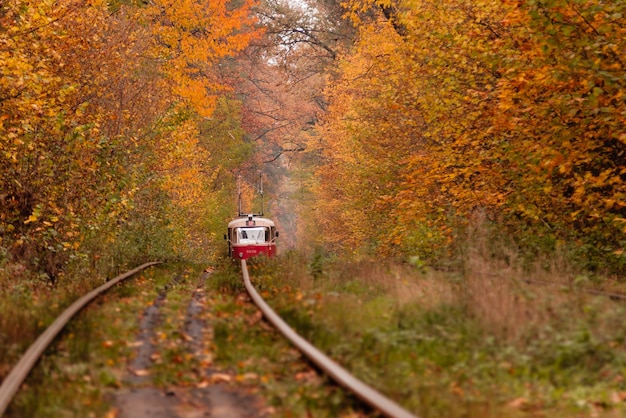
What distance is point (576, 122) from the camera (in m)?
14.4

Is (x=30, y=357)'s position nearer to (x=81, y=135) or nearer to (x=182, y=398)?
(x=182, y=398)

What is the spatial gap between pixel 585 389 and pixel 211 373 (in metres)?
3.42

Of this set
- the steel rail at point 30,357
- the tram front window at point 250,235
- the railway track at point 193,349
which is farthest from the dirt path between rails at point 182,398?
the tram front window at point 250,235

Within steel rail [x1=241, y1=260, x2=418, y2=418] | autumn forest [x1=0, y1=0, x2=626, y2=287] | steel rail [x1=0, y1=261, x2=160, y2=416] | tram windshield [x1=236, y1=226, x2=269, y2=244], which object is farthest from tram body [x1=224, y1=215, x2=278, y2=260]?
steel rail [x1=241, y1=260, x2=418, y2=418]

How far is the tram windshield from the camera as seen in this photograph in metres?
30.4

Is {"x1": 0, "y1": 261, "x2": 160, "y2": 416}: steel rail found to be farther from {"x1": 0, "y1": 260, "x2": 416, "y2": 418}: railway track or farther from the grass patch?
the grass patch

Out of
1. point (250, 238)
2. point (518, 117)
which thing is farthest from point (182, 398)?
point (250, 238)

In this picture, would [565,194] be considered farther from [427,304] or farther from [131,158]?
[131,158]

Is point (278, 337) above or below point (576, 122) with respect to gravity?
below

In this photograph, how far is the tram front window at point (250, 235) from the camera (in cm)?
3034

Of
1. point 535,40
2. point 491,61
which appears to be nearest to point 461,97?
point 491,61

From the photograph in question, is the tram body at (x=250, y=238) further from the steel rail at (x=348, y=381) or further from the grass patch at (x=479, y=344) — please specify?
the steel rail at (x=348, y=381)

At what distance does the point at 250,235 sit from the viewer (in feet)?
99.7

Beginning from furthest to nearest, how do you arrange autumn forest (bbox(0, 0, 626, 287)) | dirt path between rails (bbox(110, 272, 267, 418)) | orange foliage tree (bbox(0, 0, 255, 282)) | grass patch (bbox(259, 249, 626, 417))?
orange foliage tree (bbox(0, 0, 255, 282)) < autumn forest (bbox(0, 0, 626, 287)) < grass patch (bbox(259, 249, 626, 417)) < dirt path between rails (bbox(110, 272, 267, 418))
